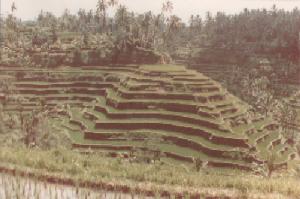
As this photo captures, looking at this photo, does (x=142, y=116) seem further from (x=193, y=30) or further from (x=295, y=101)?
(x=193, y=30)

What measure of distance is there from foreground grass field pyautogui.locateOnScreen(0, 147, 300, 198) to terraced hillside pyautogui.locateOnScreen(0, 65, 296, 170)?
78.2 feet

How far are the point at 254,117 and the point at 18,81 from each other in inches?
1019

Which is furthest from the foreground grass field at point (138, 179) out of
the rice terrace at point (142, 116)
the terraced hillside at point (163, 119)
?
the terraced hillside at point (163, 119)

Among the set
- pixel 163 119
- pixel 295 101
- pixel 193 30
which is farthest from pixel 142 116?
pixel 193 30

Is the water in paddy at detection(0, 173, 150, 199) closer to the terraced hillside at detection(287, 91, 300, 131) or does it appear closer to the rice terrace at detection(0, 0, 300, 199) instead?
the rice terrace at detection(0, 0, 300, 199)

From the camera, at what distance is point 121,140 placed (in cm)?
3703

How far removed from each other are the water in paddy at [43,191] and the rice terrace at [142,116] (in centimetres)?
2

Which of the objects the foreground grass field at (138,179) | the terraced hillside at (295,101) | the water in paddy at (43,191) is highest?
the foreground grass field at (138,179)

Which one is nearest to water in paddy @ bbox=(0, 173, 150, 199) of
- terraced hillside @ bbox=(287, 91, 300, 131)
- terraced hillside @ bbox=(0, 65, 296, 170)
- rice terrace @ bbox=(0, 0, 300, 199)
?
rice terrace @ bbox=(0, 0, 300, 199)

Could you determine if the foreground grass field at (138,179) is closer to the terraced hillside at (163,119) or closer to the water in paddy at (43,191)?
the water in paddy at (43,191)

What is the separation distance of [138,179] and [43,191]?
145 centimetres

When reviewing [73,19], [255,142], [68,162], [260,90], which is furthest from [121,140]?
[73,19]

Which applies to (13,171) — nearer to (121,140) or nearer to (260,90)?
(121,140)

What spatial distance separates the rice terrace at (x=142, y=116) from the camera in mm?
7492
